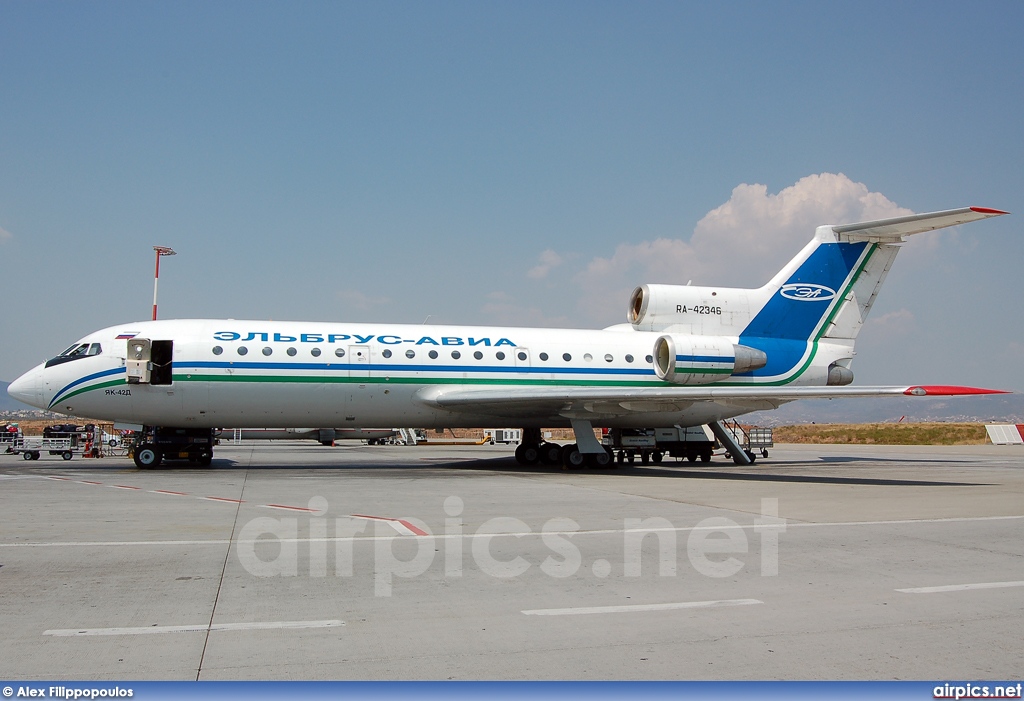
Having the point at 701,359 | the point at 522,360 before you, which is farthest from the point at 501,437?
the point at 701,359

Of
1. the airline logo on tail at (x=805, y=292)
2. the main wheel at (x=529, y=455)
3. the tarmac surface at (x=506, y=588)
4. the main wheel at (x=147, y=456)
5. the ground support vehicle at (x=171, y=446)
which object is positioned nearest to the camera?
the tarmac surface at (x=506, y=588)

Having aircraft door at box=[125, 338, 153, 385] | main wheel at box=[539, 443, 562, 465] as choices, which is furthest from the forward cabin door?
main wheel at box=[539, 443, 562, 465]

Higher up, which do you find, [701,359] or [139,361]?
[701,359]

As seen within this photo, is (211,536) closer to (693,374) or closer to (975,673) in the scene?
(975,673)

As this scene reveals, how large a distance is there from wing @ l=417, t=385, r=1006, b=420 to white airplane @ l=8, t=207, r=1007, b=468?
6cm

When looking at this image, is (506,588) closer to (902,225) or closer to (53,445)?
(902,225)

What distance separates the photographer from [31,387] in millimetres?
20109

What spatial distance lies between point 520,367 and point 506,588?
626 inches

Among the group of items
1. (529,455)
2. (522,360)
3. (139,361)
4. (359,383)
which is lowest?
(529,455)

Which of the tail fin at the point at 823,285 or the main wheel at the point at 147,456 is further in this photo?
the tail fin at the point at 823,285

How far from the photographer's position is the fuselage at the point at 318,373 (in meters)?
20.0

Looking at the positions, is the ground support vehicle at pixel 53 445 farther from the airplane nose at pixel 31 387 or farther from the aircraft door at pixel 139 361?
the aircraft door at pixel 139 361

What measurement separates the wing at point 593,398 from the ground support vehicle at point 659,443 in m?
2.12

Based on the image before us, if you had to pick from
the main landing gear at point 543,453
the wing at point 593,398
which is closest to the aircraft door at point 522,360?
the wing at point 593,398
